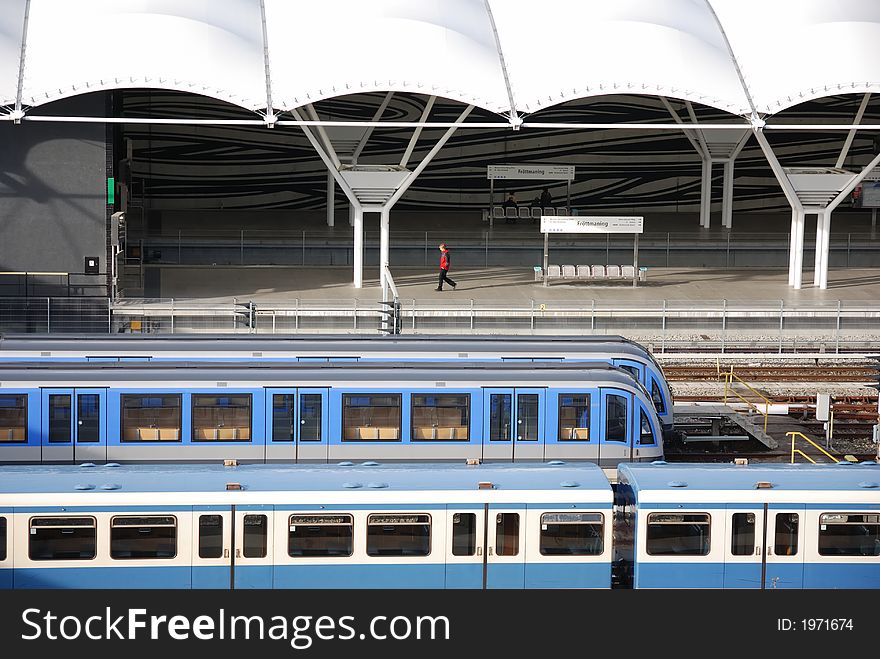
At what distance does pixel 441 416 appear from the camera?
2209 cm

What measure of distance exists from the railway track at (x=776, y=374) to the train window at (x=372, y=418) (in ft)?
35.7

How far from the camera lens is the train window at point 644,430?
72.8ft

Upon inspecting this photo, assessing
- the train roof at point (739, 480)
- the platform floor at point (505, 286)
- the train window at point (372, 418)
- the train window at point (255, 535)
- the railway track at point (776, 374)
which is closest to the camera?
the train window at point (255, 535)

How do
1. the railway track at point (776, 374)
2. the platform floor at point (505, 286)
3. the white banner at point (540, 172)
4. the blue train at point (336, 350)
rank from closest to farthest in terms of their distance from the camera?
1. the blue train at point (336, 350)
2. the railway track at point (776, 374)
3. the platform floor at point (505, 286)
4. the white banner at point (540, 172)

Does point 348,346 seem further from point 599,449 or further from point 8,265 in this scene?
point 8,265

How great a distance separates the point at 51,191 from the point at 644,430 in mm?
17674

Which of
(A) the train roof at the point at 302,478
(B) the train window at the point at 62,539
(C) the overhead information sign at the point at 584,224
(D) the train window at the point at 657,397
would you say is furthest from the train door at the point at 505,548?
(C) the overhead information sign at the point at 584,224

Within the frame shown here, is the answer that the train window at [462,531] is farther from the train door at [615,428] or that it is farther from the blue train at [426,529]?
the train door at [615,428]

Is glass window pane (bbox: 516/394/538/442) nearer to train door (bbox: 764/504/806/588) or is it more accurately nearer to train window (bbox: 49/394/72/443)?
train door (bbox: 764/504/806/588)

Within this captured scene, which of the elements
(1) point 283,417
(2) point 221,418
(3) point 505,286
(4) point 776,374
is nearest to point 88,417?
(2) point 221,418

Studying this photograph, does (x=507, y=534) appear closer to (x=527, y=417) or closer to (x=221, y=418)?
(x=527, y=417)

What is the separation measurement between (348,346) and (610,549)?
342 inches

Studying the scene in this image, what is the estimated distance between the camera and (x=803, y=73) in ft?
115

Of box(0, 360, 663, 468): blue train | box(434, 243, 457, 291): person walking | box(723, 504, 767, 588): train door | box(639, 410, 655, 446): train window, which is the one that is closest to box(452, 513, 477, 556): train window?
box(723, 504, 767, 588): train door
